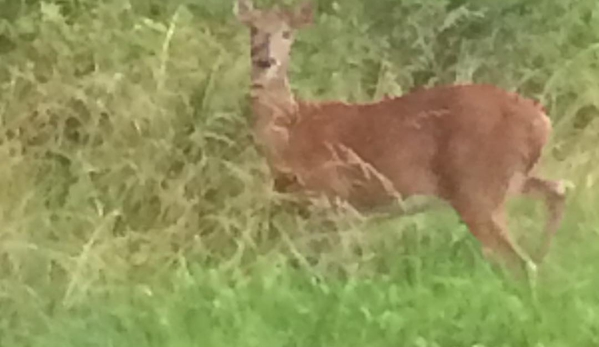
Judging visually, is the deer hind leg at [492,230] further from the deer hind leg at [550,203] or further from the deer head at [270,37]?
the deer head at [270,37]

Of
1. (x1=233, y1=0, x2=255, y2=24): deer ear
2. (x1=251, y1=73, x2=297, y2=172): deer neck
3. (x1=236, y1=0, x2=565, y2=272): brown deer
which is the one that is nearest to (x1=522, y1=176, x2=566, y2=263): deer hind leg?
(x1=236, y1=0, x2=565, y2=272): brown deer

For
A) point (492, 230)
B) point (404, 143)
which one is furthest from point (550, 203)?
point (404, 143)

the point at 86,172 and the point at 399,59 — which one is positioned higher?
the point at 399,59

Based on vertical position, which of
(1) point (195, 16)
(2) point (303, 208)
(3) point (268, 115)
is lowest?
(2) point (303, 208)

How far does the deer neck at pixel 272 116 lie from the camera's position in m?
1.19

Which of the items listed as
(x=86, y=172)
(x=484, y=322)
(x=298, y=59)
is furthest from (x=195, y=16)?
(x=484, y=322)

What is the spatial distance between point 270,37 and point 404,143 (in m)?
0.23

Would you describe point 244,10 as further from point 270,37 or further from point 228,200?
point 228,200

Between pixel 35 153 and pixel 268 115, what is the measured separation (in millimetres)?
313

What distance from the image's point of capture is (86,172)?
118 cm

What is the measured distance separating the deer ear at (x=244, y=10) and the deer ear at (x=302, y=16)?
2.1 inches

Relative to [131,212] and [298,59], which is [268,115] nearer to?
[298,59]

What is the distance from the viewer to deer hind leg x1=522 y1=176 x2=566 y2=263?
3.85ft

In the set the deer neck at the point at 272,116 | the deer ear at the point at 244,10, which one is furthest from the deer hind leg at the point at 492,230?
the deer ear at the point at 244,10
